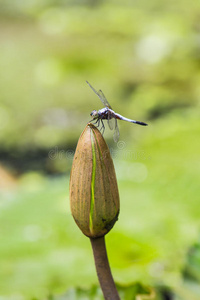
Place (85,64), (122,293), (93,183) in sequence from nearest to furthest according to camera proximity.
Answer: (93,183)
(122,293)
(85,64)

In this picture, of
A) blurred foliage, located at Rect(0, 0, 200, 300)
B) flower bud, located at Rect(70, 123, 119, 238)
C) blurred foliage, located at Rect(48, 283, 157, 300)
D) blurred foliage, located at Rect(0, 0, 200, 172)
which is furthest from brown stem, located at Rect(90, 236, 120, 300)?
blurred foliage, located at Rect(0, 0, 200, 172)

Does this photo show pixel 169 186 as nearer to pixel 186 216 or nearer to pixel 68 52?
pixel 186 216

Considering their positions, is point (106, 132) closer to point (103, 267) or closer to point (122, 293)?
point (122, 293)

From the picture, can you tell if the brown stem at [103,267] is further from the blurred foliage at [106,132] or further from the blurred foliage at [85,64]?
the blurred foliage at [85,64]

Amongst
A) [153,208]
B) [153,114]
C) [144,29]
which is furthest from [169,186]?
[144,29]

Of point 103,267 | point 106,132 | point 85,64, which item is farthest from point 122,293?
point 85,64

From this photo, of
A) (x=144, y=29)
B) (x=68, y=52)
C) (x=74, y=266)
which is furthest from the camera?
(x=144, y=29)

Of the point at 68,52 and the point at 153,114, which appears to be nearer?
the point at 153,114
